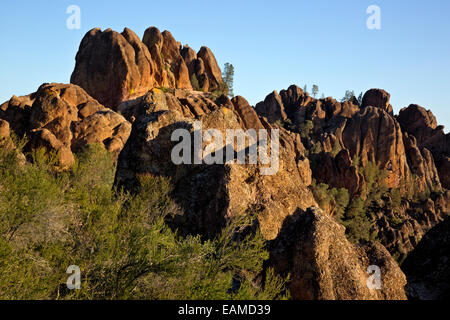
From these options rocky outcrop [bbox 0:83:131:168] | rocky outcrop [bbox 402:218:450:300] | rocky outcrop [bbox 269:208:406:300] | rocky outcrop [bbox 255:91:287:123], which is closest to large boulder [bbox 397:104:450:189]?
rocky outcrop [bbox 255:91:287:123]

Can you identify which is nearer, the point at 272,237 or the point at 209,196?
the point at 272,237

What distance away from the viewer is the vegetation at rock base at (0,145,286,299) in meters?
7.57

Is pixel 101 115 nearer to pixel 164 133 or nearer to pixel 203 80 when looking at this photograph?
pixel 164 133

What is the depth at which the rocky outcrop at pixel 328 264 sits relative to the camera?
8398 millimetres

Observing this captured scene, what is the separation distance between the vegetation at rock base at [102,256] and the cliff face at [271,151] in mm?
1434

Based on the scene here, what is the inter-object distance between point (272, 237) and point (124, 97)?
2118 inches

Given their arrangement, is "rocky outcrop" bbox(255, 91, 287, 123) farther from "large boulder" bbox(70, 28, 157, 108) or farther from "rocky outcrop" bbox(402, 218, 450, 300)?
"rocky outcrop" bbox(402, 218, 450, 300)

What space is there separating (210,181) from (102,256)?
5.75 meters

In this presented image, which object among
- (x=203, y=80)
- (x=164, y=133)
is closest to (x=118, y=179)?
(x=164, y=133)

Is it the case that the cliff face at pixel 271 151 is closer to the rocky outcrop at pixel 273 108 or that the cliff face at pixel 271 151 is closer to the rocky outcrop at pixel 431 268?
the rocky outcrop at pixel 431 268

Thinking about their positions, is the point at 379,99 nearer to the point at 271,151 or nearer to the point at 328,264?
the point at 271,151

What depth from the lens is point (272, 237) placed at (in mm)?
11242

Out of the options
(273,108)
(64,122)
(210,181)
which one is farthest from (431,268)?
(273,108)

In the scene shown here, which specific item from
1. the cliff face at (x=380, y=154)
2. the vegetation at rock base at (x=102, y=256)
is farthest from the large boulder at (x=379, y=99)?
the vegetation at rock base at (x=102, y=256)
